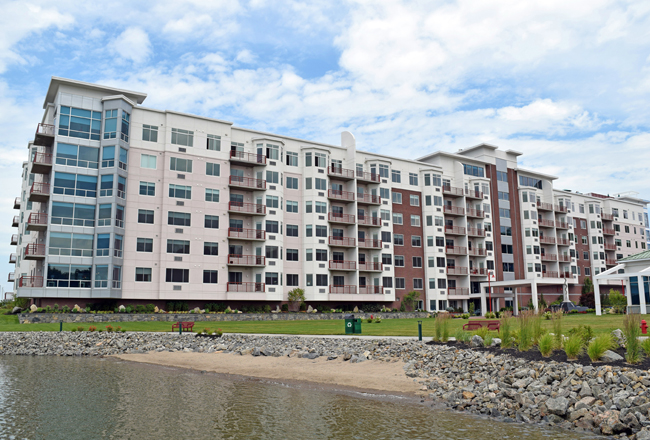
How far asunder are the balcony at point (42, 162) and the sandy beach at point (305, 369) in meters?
28.7

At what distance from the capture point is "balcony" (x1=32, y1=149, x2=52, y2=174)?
48.6 meters

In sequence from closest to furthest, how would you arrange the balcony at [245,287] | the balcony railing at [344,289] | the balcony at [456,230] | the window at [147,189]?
the window at [147,189], the balcony at [245,287], the balcony railing at [344,289], the balcony at [456,230]

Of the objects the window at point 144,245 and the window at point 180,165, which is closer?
the window at point 144,245

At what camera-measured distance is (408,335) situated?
29516 mm

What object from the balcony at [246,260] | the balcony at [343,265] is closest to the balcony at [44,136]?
the balcony at [246,260]

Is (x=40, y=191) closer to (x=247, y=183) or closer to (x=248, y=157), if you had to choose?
(x=247, y=183)

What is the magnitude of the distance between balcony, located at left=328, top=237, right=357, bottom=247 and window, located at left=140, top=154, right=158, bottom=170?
2252 cm

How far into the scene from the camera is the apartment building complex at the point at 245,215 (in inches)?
1917

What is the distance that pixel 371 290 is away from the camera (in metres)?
64.4

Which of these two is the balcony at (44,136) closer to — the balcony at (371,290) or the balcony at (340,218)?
the balcony at (340,218)

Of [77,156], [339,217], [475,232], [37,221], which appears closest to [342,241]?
[339,217]

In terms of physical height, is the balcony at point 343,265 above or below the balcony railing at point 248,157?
below

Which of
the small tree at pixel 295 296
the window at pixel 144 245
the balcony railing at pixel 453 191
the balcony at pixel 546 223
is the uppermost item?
the balcony railing at pixel 453 191

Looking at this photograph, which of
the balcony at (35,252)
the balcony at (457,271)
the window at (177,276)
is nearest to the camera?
the balcony at (35,252)
